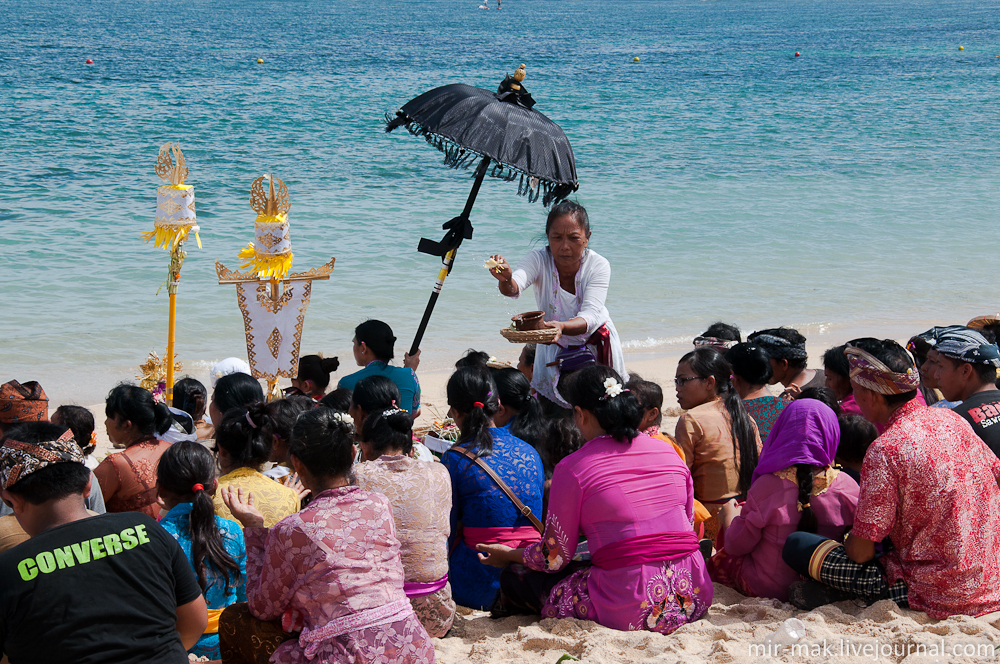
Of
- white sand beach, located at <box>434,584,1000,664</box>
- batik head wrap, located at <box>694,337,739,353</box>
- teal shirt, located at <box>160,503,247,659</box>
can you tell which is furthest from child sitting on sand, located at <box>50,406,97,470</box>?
batik head wrap, located at <box>694,337,739,353</box>

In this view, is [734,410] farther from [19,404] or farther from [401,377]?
[19,404]

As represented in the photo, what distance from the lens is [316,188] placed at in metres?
17.9

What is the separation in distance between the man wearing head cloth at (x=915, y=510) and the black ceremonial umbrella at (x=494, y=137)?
2195 millimetres

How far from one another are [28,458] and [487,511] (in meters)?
1.98

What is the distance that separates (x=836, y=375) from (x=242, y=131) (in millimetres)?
20436

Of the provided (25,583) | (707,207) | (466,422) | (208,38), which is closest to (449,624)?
(466,422)

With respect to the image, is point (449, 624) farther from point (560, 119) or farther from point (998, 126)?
point (998, 126)

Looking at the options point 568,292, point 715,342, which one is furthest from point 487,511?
point 715,342

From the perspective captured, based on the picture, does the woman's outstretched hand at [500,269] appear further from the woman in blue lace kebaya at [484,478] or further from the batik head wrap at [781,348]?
the batik head wrap at [781,348]

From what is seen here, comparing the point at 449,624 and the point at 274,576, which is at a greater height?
the point at 274,576

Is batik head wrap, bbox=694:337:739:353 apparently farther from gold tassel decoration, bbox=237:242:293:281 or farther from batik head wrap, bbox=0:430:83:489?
batik head wrap, bbox=0:430:83:489

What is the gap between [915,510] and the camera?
139 inches

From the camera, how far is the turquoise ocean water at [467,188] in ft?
36.9

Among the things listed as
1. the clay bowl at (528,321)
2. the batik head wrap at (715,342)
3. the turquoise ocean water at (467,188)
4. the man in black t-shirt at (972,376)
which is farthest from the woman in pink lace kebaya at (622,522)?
the turquoise ocean water at (467,188)
